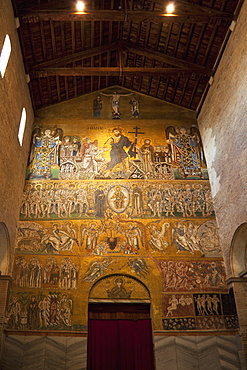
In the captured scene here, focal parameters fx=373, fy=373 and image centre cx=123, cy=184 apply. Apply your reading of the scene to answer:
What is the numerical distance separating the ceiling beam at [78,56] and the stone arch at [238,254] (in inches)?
354

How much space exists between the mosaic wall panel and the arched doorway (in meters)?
0.08

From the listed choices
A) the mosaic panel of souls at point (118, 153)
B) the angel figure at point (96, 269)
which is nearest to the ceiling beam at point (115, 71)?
the mosaic panel of souls at point (118, 153)

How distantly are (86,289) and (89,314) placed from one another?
33.0 inches

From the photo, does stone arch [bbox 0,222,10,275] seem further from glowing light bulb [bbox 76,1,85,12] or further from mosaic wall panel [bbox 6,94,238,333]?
glowing light bulb [bbox 76,1,85,12]

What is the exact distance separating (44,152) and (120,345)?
8.07m

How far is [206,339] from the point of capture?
12.0 metres

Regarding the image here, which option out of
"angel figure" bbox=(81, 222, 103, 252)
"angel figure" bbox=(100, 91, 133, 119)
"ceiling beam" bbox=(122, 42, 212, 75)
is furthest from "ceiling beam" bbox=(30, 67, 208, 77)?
"angel figure" bbox=(81, 222, 103, 252)

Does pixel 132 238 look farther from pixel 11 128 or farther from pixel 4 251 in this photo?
pixel 11 128

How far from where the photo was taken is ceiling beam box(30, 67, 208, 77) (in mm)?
14805

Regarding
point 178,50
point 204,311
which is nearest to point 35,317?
point 204,311

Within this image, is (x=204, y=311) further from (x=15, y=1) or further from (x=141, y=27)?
(x=15, y=1)

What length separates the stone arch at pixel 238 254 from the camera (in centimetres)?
1252

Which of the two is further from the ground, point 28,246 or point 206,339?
point 28,246

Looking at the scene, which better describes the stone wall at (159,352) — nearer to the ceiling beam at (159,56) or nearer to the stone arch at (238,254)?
the stone arch at (238,254)
